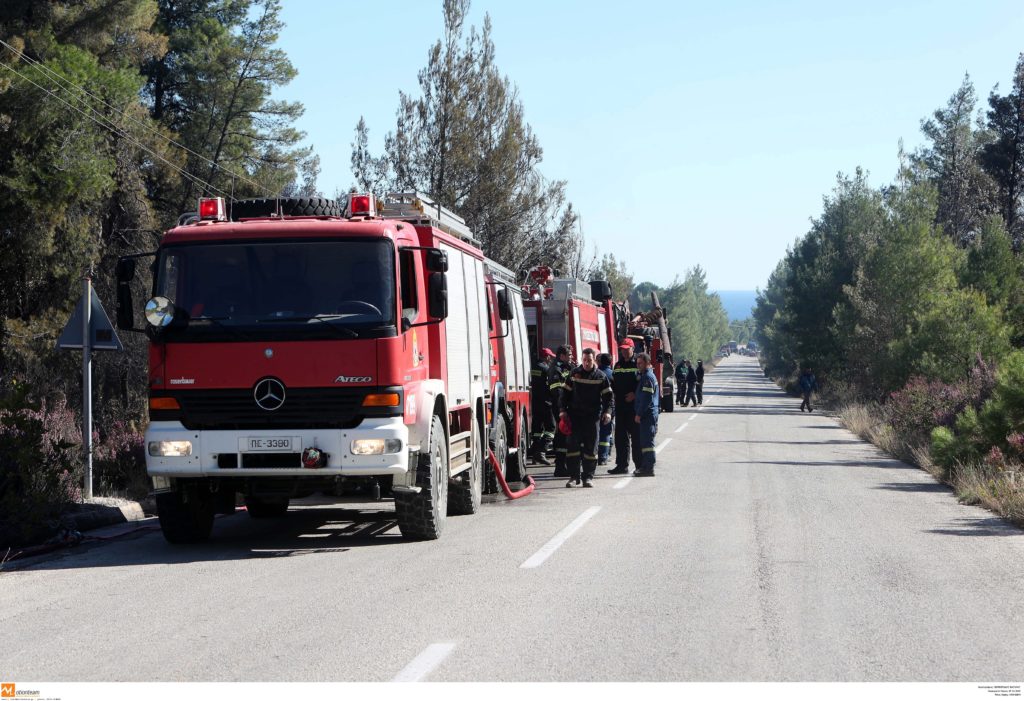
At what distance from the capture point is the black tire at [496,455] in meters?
15.7

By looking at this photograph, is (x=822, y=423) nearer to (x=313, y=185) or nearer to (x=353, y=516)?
(x=313, y=185)

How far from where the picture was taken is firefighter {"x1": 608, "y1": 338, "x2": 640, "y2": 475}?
1945 cm

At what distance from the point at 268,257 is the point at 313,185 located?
31.4m

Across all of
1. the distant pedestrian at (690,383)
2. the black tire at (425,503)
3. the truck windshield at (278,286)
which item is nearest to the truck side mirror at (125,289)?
the truck windshield at (278,286)

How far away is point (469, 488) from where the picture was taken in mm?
13961

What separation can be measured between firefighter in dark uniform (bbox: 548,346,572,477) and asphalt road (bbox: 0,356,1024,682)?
15.3 feet

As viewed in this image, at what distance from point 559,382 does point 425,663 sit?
44.1ft

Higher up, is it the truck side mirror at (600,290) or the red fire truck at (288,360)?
the truck side mirror at (600,290)

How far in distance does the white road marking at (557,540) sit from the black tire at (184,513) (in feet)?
10.4

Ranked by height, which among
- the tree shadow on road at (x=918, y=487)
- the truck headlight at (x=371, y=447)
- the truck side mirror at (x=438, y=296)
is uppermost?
the truck side mirror at (x=438, y=296)

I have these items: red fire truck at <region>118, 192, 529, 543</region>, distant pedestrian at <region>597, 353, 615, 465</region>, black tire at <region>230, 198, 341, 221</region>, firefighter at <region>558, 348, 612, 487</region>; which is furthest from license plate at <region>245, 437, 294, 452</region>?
distant pedestrian at <region>597, 353, 615, 465</region>

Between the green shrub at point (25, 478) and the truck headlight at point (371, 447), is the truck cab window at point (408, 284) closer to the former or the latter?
the truck headlight at point (371, 447)

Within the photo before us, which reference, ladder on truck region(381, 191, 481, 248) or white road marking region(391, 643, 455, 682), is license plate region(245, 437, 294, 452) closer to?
ladder on truck region(381, 191, 481, 248)

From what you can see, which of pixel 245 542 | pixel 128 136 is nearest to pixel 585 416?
pixel 245 542
